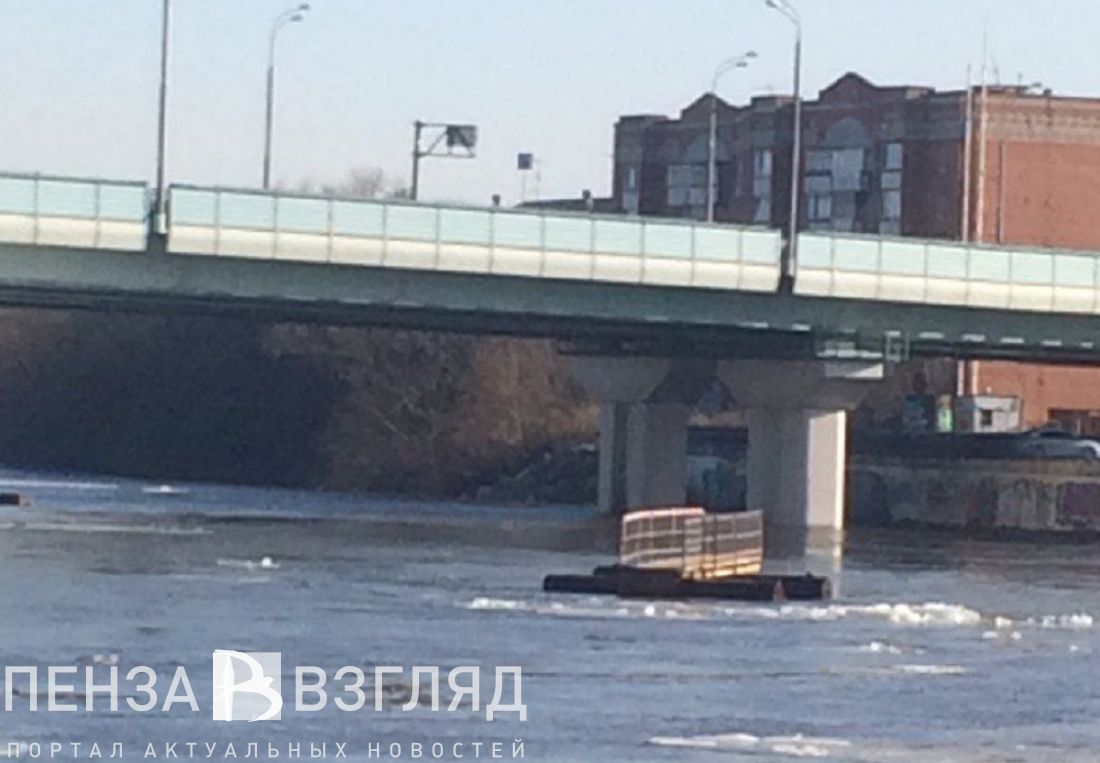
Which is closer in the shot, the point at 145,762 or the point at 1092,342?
the point at 145,762

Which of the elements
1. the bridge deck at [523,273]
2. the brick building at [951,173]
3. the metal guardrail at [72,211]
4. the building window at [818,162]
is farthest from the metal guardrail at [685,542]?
the building window at [818,162]

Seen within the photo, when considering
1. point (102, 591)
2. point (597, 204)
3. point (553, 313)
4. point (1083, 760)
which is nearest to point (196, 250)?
point (553, 313)

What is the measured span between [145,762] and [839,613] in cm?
2577

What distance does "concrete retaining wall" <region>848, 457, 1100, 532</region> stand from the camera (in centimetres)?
10381

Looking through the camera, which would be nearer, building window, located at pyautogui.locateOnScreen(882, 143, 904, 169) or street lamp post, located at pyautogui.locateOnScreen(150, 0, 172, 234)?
street lamp post, located at pyautogui.locateOnScreen(150, 0, 172, 234)

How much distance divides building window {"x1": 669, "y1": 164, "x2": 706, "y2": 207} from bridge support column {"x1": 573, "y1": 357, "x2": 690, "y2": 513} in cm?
5198

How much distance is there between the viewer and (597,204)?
6880 inches

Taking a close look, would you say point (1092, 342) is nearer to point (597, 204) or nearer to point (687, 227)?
point (687, 227)

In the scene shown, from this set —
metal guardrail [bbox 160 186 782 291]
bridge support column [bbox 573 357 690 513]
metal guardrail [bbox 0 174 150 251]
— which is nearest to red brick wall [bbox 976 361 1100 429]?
bridge support column [bbox 573 357 690 513]

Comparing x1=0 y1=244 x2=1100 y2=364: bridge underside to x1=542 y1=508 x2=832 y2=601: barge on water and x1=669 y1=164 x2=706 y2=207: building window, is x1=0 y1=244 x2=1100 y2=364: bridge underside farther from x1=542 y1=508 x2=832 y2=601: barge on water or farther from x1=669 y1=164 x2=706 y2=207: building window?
x1=669 y1=164 x2=706 y2=207: building window

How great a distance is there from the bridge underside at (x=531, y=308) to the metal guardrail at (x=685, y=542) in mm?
19634

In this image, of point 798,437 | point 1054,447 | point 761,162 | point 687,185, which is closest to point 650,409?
point 798,437

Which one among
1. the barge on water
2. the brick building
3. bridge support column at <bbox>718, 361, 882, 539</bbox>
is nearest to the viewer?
the barge on water

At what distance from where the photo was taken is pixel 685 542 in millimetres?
59812
